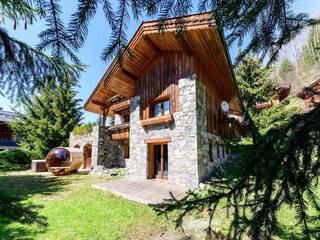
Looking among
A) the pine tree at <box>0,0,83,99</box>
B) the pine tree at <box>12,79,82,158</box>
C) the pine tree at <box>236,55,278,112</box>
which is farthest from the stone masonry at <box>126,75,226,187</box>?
the pine tree at <box>12,79,82,158</box>

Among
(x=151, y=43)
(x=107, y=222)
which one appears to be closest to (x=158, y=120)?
(x=151, y=43)

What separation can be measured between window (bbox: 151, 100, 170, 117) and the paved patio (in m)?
3.39

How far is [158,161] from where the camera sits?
10.5 m

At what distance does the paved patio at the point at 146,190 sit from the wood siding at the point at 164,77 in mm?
3473

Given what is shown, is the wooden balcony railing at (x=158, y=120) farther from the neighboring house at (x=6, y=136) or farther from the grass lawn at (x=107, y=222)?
the neighboring house at (x=6, y=136)

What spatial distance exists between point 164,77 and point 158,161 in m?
4.31

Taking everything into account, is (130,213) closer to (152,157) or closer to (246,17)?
(152,157)

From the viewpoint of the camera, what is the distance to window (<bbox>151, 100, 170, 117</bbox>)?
10.6 m

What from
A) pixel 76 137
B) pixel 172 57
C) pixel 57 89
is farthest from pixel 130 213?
pixel 76 137

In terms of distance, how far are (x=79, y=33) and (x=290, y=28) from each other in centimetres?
178

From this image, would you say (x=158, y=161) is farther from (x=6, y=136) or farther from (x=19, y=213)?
(x=6, y=136)

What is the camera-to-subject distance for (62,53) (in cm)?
→ 141

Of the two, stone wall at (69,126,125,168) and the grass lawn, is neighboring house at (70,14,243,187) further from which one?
the grass lawn

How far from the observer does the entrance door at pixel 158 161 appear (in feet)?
33.4
